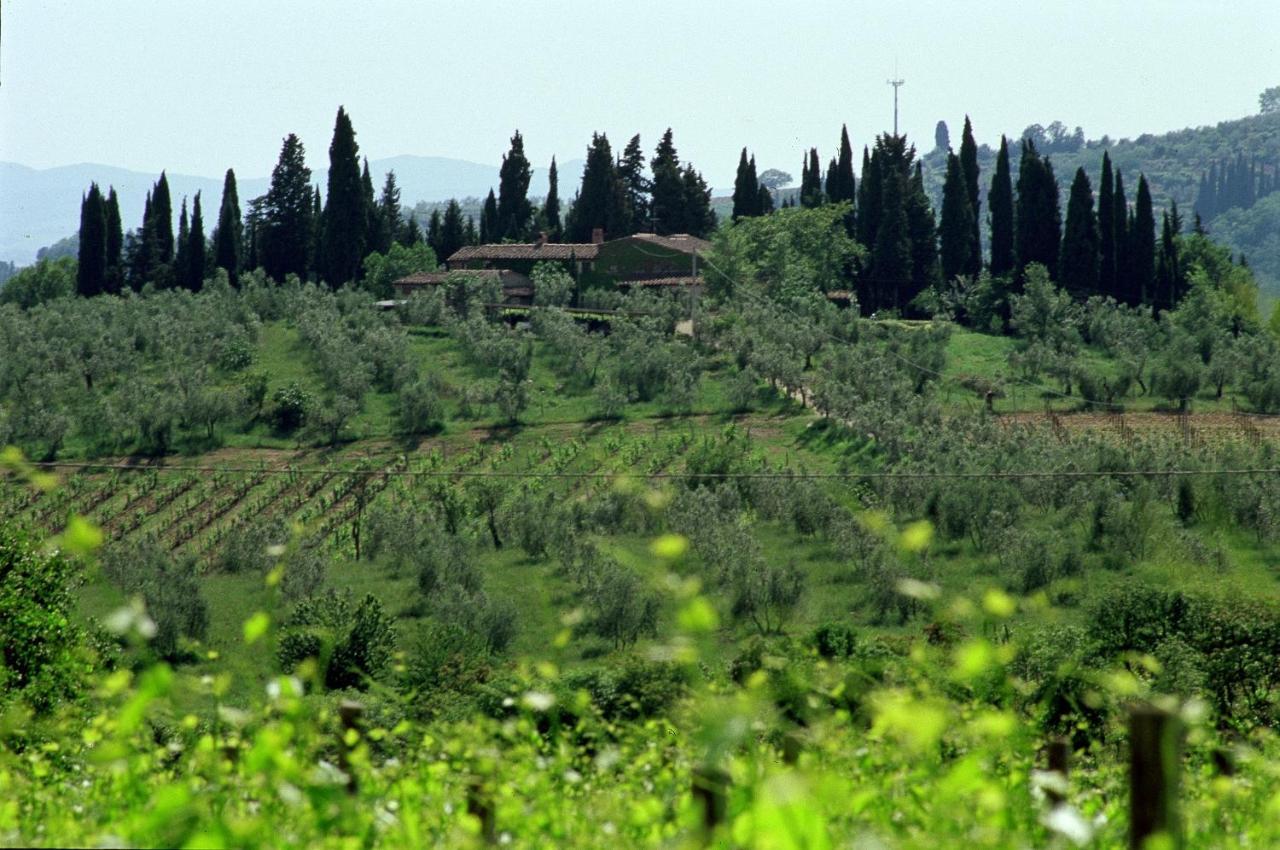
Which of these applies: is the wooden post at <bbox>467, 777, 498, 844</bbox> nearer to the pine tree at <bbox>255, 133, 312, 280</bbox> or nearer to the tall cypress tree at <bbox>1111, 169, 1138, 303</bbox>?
the tall cypress tree at <bbox>1111, 169, 1138, 303</bbox>

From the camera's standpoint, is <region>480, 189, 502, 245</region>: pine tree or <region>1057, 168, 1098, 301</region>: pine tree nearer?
<region>1057, 168, 1098, 301</region>: pine tree

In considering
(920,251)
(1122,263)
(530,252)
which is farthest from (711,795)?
(920,251)

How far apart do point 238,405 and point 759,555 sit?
18.5m

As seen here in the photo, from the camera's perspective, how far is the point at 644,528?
31000mm

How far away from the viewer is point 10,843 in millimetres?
4035

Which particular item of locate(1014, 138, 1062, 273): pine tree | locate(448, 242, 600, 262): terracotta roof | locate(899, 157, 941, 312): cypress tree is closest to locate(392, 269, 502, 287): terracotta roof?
locate(448, 242, 600, 262): terracotta roof

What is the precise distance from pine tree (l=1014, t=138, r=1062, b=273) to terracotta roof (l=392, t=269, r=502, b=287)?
1946 centimetres

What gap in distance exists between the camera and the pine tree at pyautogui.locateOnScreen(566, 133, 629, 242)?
66.6 m

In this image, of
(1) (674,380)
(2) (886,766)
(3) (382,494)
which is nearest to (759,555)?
(3) (382,494)

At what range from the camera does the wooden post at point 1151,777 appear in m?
4.03

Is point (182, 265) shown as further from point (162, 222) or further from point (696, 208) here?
point (696, 208)

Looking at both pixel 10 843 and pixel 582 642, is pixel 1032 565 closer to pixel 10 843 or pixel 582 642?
pixel 582 642

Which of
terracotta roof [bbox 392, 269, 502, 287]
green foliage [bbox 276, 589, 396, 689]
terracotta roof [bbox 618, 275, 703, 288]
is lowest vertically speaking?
green foliage [bbox 276, 589, 396, 689]

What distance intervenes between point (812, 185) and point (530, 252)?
14.6m
